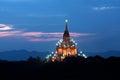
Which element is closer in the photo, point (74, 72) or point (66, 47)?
point (74, 72)

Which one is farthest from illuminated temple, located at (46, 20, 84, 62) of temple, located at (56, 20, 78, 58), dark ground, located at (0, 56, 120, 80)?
dark ground, located at (0, 56, 120, 80)

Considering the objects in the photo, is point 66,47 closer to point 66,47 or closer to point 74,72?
point 66,47

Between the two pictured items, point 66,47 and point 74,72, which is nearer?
point 74,72

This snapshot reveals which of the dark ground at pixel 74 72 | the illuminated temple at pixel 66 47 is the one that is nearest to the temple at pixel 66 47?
the illuminated temple at pixel 66 47

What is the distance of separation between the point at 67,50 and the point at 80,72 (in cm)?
6364

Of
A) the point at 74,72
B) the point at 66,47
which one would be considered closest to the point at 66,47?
the point at 66,47

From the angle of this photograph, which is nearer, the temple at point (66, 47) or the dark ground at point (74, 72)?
the dark ground at point (74, 72)

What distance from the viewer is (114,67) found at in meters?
105

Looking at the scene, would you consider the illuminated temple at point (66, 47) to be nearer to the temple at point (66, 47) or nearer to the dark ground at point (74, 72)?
the temple at point (66, 47)

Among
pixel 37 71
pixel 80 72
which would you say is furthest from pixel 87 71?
pixel 37 71

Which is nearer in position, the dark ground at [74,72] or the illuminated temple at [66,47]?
the dark ground at [74,72]

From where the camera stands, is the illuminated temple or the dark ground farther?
the illuminated temple

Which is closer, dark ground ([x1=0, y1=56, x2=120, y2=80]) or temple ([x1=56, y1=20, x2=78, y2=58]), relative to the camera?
dark ground ([x1=0, y1=56, x2=120, y2=80])

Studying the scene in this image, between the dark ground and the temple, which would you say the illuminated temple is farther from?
the dark ground
